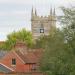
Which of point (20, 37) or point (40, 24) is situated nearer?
point (20, 37)

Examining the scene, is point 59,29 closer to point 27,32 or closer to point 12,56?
point 12,56

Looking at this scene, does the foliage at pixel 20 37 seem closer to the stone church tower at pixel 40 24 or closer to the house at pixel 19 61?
the stone church tower at pixel 40 24

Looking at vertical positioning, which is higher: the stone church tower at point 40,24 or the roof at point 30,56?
the stone church tower at point 40,24

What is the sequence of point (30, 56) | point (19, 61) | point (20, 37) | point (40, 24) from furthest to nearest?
point (40, 24) → point (20, 37) → point (19, 61) → point (30, 56)

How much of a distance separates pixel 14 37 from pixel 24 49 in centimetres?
6652

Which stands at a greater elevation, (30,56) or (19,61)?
(30,56)

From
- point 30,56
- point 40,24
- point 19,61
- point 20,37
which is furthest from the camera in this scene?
point 40,24

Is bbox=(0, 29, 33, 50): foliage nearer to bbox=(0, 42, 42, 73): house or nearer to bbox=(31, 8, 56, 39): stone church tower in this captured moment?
bbox=(31, 8, 56, 39): stone church tower

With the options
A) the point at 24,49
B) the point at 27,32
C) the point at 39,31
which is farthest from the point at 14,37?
the point at 24,49

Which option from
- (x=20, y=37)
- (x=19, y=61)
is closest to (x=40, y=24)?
(x=20, y=37)

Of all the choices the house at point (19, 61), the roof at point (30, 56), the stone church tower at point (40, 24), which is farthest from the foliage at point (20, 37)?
the house at point (19, 61)

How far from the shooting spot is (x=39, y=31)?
18212 centimetres

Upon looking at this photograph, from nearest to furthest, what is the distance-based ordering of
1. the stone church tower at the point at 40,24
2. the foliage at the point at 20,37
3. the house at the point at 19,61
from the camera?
1. the house at the point at 19,61
2. the foliage at the point at 20,37
3. the stone church tower at the point at 40,24

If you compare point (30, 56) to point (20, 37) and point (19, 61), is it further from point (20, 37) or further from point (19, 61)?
point (20, 37)
